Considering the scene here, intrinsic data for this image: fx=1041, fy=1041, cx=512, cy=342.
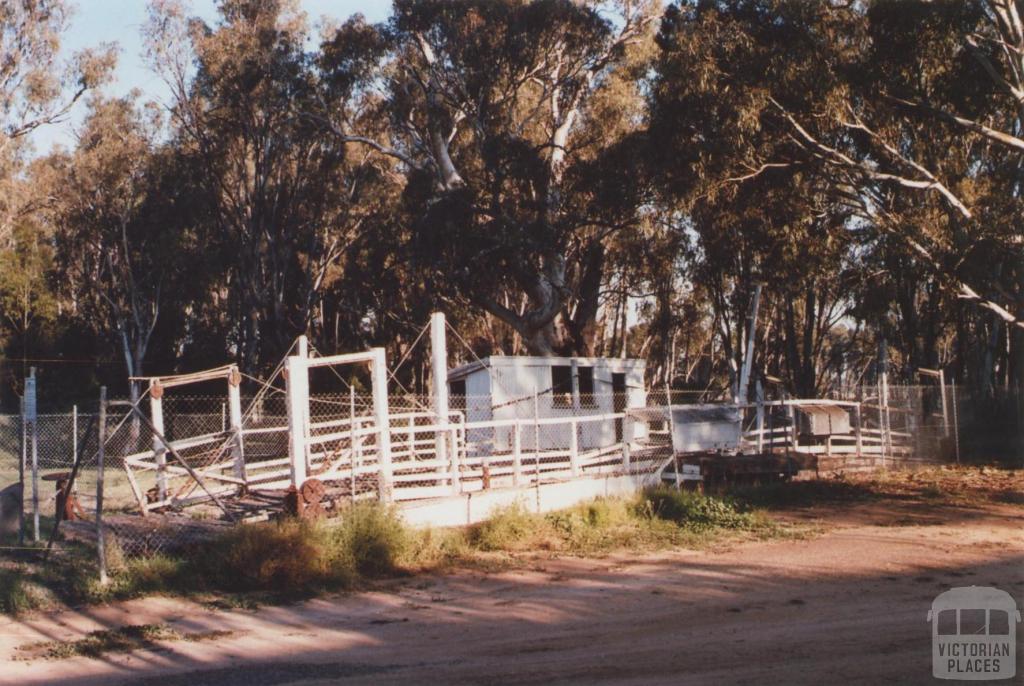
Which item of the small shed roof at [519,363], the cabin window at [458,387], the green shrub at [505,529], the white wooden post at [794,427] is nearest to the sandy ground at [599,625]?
the green shrub at [505,529]

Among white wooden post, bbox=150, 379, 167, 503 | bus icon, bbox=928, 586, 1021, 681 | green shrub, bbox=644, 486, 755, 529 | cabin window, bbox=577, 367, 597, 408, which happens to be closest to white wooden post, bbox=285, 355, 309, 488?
white wooden post, bbox=150, 379, 167, 503

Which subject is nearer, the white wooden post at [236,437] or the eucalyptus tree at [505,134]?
the white wooden post at [236,437]

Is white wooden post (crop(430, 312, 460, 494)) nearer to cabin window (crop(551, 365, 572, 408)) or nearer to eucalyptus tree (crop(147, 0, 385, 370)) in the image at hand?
cabin window (crop(551, 365, 572, 408))

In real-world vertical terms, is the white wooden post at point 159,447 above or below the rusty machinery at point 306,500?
above

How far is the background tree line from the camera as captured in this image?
20.3 metres

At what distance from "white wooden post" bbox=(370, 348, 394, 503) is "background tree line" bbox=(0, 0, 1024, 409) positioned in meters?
9.52

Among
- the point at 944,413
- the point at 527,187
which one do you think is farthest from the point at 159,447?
the point at 527,187

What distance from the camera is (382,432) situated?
1403 centimetres

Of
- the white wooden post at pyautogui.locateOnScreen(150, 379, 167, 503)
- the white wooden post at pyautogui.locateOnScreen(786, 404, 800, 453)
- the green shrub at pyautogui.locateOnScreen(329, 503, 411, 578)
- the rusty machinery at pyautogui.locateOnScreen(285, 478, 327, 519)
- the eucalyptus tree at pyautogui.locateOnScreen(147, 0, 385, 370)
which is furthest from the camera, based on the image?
the eucalyptus tree at pyautogui.locateOnScreen(147, 0, 385, 370)

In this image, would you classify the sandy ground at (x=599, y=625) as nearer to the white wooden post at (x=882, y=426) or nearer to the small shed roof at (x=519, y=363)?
the white wooden post at (x=882, y=426)

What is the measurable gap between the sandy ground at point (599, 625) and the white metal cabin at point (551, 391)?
41.3ft

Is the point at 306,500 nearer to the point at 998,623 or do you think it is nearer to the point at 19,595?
the point at 19,595

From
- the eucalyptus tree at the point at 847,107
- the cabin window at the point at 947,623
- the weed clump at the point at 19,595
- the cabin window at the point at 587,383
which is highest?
the eucalyptus tree at the point at 847,107

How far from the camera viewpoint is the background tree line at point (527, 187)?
20344 mm
